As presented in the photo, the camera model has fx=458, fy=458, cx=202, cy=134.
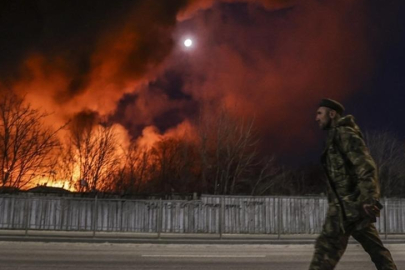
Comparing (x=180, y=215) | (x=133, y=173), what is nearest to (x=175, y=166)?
(x=133, y=173)

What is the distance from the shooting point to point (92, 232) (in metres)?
17.3

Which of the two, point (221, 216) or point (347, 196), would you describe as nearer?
point (347, 196)

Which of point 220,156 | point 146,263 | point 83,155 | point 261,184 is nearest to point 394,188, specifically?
point 261,184

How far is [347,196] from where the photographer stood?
3.96 metres

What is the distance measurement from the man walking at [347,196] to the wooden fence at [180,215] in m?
13.2

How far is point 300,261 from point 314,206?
11.7 meters

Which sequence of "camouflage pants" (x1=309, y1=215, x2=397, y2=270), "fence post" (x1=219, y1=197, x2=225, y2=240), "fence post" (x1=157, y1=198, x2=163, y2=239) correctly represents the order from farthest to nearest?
"fence post" (x1=219, y1=197, x2=225, y2=240)
"fence post" (x1=157, y1=198, x2=163, y2=239)
"camouflage pants" (x1=309, y1=215, x2=397, y2=270)

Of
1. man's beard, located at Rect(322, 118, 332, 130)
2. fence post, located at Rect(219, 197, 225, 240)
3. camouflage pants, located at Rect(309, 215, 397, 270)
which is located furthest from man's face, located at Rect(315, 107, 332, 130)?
fence post, located at Rect(219, 197, 225, 240)

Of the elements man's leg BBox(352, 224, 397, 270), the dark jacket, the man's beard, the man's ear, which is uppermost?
the man's ear

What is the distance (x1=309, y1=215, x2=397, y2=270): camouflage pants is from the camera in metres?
4.03

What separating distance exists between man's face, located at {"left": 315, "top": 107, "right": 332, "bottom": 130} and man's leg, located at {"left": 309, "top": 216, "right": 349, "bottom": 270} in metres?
0.84

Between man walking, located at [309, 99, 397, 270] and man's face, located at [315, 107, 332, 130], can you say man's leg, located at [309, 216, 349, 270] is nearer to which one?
man walking, located at [309, 99, 397, 270]

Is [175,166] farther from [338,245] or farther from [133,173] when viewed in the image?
A: [338,245]

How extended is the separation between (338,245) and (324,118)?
1150 mm
